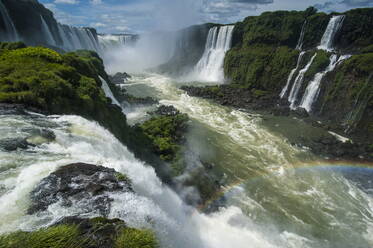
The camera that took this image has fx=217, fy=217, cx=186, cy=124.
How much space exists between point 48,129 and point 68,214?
4.41 meters

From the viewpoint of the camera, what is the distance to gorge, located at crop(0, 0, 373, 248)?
5023 mm

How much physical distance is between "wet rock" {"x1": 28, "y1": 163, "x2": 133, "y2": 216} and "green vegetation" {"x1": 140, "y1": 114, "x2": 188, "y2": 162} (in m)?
9.39

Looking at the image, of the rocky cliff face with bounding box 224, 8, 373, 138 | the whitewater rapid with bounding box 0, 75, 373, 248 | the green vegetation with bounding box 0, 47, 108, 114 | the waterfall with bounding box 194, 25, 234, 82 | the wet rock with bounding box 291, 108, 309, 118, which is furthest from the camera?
the waterfall with bounding box 194, 25, 234, 82

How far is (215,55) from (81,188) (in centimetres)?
5029

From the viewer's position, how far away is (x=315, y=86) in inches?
1107

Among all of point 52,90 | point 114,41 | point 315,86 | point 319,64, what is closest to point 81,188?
point 52,90

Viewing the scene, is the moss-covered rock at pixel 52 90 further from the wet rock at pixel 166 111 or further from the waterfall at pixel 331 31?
the waterfall at pixel 331 31

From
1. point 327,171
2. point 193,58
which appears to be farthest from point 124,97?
point 193,58

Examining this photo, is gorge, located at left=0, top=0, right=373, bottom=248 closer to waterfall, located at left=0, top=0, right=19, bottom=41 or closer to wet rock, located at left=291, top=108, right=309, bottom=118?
wet rock, located at left=291, top=108, right=309, bottom=118

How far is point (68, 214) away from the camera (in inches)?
177

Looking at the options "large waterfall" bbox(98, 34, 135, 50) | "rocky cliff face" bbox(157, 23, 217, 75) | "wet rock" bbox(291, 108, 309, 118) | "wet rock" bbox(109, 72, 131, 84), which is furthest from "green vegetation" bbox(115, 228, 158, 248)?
"large waterfall" bbox(98, 34, 135, 50)

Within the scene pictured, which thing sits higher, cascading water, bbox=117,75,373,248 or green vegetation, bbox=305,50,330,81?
green vegetation, bbox=305,50,330,81

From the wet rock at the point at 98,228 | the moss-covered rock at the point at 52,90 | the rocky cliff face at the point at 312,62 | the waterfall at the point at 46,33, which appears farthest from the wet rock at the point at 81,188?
the waterfall at the point at 46,33

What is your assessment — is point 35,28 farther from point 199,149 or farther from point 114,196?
point 114,196
